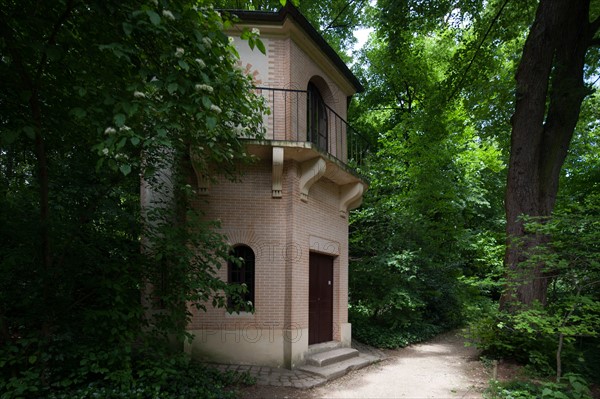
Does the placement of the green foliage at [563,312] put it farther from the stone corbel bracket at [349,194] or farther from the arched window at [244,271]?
the arched window at [244,271]

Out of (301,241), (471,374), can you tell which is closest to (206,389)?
(301,241)

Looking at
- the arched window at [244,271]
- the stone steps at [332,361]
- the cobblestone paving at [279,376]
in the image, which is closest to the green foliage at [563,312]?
the stone steps at [332,361]

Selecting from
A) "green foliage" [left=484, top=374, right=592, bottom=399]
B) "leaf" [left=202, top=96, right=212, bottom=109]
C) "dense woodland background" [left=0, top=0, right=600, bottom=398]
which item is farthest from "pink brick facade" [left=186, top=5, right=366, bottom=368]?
"leaf" [left=202, top=96, right=212, bottom=109]

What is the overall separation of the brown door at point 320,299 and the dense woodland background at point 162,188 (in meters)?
2.64

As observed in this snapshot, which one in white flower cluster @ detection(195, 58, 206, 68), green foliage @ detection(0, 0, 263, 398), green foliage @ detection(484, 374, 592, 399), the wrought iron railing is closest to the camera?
white flower cluster @ detection(195, 58, 206, 68)

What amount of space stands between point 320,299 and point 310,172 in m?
3.36

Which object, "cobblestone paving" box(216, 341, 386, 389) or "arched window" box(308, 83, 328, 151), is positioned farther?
"arched window" box(308, 83, 328, 151)

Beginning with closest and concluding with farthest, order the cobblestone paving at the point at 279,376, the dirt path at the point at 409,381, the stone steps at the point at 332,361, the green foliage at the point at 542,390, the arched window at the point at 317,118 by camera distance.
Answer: the green foliage at the point at 542,390 < the dirt path at the point at 409,381 < the cobblestone paving at the point at 279,376 < the stone steps at the point at 332,361 < the arched window at the point at 317,118

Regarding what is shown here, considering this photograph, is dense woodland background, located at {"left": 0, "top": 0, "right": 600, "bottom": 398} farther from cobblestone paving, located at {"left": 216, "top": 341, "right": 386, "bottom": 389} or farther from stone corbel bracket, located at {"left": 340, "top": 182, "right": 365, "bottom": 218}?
stone corbel bracket, located at {"left": 340, "top": 182, "right": 365, "bottom": 218}

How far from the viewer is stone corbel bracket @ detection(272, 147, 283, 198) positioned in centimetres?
842

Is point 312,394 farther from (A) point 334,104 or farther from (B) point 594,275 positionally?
(A) point 334,104

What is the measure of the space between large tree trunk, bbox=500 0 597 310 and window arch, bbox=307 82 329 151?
185 inches

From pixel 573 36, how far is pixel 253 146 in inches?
306

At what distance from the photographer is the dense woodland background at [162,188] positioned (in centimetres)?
433
